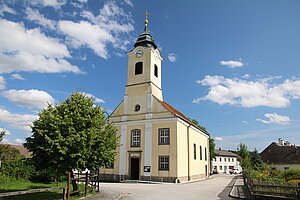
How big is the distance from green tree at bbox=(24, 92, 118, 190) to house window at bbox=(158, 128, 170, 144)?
11642mm

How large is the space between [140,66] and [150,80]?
7.93 feet

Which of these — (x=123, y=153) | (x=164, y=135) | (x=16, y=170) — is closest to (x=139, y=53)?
(x=164, y=135)

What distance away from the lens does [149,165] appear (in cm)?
2367

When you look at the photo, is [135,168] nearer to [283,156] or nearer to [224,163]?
[283,156]

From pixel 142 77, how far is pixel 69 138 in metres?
16.9

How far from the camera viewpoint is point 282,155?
44.8 meters

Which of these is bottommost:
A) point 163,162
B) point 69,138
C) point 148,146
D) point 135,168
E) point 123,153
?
point 135,168

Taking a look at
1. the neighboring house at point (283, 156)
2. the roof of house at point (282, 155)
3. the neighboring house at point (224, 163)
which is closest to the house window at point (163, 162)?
the neighboring house at point (283, 156)

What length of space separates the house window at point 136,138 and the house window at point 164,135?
2.39m

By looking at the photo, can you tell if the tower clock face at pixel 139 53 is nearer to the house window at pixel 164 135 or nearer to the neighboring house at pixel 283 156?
the house window at pixel 164 135

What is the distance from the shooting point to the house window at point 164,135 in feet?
78.3

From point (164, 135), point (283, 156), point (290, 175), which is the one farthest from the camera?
point (283, 156)

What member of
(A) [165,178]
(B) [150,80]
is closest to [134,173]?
(A) [165,178]

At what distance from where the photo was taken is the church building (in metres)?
23.4
